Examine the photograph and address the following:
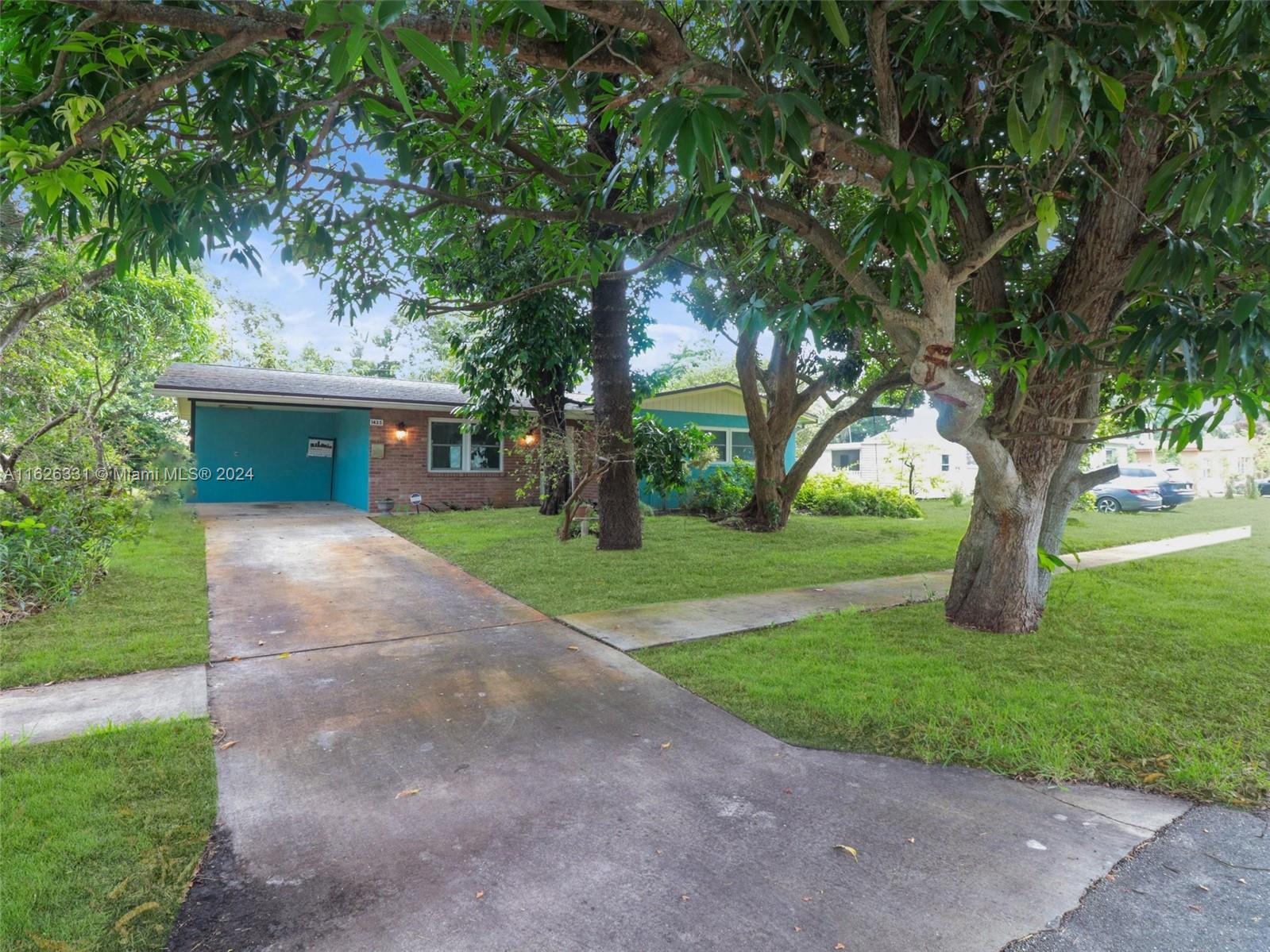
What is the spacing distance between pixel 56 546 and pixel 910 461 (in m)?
21.1

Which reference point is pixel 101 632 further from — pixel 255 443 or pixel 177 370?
pixel 255 443

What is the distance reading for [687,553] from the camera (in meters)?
9.36

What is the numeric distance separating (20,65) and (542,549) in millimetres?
7345

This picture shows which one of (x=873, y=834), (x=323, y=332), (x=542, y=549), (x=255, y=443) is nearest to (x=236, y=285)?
(x=323, y=332)

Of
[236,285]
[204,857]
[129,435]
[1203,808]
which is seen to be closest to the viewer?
[204,857]

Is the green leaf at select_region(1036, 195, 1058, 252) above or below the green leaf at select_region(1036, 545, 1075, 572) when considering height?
above

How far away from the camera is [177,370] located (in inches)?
536

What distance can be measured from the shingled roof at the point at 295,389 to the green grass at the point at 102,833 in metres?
9.75

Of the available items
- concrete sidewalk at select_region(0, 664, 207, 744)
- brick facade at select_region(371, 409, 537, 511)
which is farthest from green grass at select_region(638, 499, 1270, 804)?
brick facade at select_region(371, 409, 537, 511)

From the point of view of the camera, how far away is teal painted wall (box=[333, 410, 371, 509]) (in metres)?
14.1

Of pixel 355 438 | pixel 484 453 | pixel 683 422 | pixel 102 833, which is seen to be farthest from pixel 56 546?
pixel 683 422

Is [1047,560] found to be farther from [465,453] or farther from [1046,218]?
[465,453]

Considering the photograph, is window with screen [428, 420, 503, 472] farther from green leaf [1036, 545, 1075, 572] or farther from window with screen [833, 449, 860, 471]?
window with screen [833, 449, 860, 471]

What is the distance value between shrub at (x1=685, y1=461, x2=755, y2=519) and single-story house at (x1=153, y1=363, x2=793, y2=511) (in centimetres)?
126
